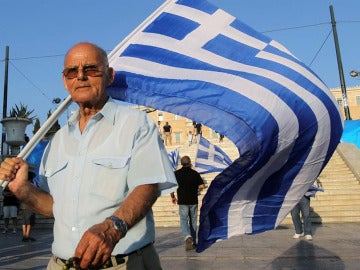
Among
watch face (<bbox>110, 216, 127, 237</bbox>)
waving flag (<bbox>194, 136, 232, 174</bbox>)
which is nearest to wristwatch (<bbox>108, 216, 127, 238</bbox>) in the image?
watch face (<bbox>110, 216, 127, 237</bbox>)

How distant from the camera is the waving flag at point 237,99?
141 inches

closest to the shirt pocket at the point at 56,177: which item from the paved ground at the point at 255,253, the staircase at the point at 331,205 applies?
the paved ground at the point at 255,253

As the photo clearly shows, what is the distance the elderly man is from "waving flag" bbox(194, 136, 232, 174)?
9.26 metres

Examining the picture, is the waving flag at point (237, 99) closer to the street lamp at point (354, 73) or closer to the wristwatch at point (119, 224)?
the wristwatch at point (119, 224)

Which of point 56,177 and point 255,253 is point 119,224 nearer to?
point 56,177

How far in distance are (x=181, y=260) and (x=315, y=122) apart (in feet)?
12.5

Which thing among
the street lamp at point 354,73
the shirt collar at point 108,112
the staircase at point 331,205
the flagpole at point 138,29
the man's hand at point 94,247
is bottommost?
the staircase at point 331,205

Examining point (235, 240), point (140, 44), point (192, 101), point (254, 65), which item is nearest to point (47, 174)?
point (192, 101)

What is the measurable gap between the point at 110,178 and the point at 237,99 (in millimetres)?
1963

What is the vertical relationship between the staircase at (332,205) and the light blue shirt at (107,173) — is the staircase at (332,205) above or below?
below

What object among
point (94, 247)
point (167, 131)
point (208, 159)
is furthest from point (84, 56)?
point (167, 131)

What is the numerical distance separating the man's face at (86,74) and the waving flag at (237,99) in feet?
4.58

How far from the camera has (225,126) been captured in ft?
11.7

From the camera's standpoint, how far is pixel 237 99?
11.8 ft
